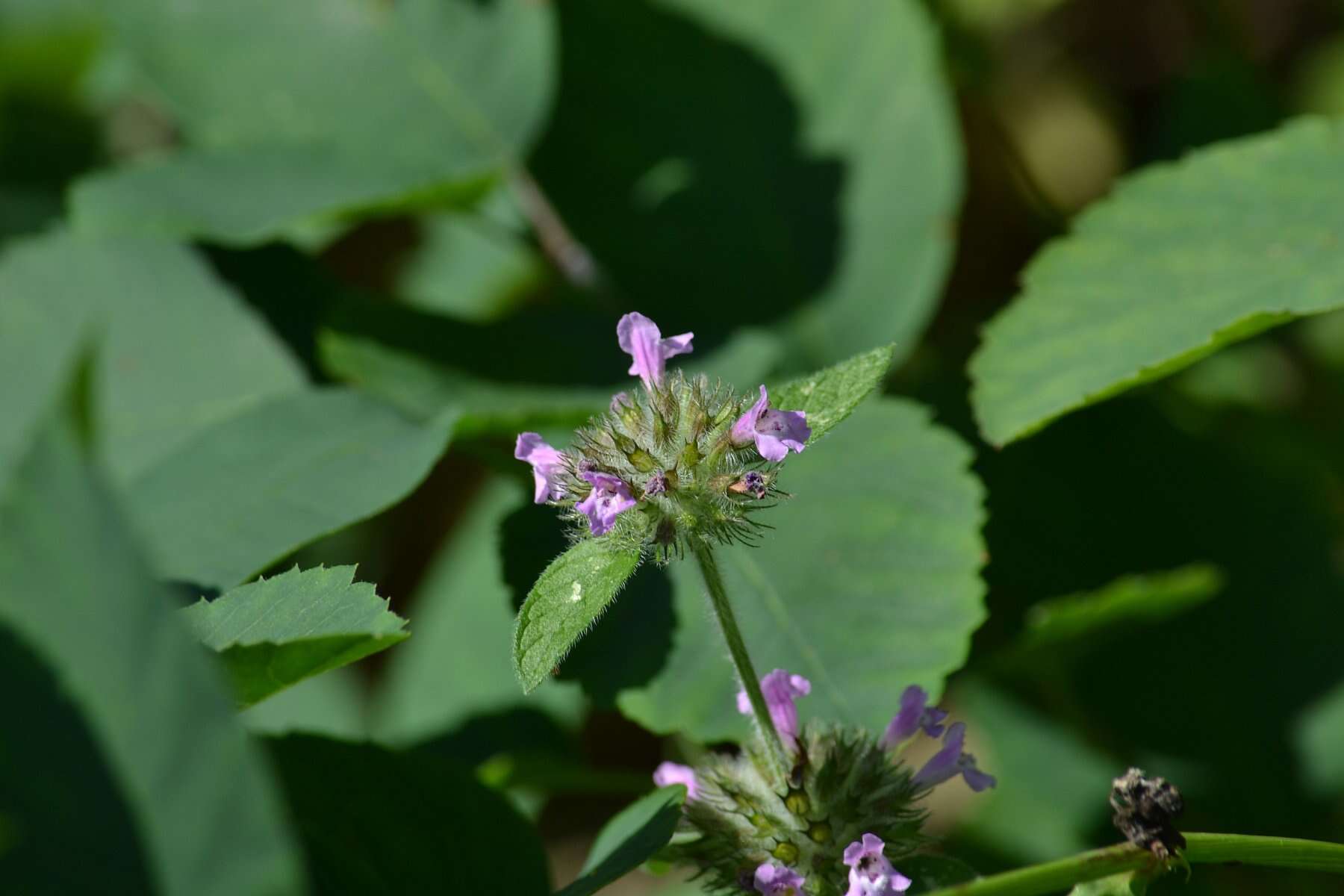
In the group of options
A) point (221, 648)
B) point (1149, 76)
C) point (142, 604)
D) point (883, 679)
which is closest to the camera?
point (142, 604)

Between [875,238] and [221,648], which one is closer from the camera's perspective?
[221,648]

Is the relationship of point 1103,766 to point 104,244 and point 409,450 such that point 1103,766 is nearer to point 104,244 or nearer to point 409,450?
point 409,450

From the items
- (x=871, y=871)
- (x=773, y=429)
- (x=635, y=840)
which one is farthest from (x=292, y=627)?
(x=871, y=871)

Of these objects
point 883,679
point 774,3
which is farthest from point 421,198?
point 883,679

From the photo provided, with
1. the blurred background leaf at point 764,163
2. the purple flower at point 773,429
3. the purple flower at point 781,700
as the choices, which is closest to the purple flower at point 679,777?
the purple flower at point 781,700

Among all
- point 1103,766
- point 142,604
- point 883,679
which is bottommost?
point 1103,766

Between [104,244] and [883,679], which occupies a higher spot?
[104,244]
